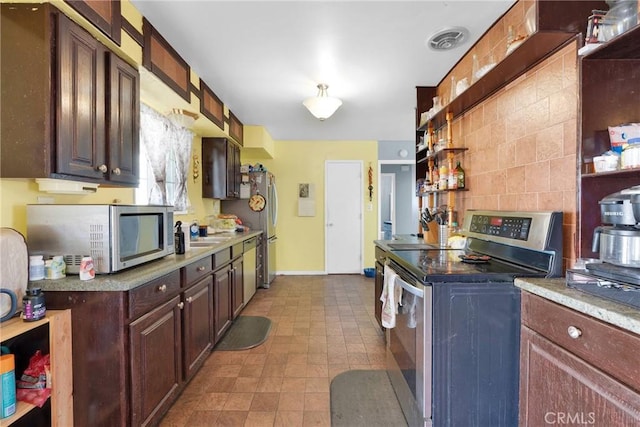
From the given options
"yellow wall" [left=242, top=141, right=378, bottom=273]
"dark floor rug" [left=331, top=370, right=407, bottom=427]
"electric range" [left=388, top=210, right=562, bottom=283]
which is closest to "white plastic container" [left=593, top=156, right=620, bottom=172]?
"electric range" [left=388, top=210, right=562, bottom=283]

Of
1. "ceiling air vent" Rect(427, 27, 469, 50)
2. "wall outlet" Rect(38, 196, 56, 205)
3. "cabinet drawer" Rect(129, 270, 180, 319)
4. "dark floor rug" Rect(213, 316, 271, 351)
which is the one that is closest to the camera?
"cabinet drawer" Rect(129, 270, 180, 319)

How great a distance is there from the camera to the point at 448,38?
205 cm

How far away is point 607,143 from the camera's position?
1159 mm

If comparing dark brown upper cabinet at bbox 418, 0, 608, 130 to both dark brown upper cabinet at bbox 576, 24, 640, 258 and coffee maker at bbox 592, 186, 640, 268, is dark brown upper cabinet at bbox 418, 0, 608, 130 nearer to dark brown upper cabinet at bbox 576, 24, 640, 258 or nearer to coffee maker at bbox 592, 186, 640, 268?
dark brown upper cabinet at bbox 576, 24, 640, 258

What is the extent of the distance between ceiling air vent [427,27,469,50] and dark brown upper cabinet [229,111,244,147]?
2433mm

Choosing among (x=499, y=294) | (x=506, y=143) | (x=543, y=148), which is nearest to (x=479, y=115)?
(x=506, y=143)

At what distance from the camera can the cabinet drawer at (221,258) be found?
2396mm

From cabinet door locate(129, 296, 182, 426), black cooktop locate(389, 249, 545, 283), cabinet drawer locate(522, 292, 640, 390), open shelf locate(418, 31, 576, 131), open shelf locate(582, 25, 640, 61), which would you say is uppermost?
open shelf locate(418, 31, 576, 131)

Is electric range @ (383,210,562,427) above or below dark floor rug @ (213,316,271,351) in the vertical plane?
above

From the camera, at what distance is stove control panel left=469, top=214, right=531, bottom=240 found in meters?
1.46

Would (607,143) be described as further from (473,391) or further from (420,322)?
(473,391)

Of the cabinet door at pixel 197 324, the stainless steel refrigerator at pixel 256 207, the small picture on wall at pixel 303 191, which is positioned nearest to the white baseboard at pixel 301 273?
the stainless steel refrigerator at pixel 256 207

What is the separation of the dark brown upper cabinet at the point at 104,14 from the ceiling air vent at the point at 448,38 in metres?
1.93

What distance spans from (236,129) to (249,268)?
1.83m
